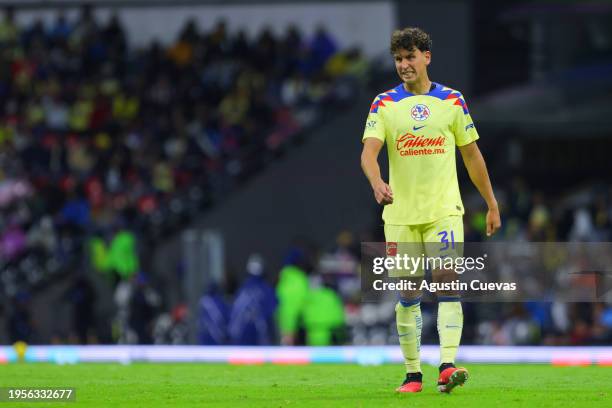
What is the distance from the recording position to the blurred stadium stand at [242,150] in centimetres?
2638

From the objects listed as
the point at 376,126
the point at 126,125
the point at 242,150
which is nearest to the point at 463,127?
the point at 376,126

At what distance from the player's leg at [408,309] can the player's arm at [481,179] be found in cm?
54

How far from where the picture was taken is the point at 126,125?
1259 inches

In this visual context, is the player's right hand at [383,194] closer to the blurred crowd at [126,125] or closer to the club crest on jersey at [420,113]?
the club crest on jersey at [420,113]

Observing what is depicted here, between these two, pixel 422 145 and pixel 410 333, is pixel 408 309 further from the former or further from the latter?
pixel 422 145

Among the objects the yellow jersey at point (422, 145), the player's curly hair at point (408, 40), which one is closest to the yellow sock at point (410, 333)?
the yellow jersey at point (422, 145)

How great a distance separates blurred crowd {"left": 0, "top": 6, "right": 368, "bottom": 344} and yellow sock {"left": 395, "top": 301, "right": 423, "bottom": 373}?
51.2ft

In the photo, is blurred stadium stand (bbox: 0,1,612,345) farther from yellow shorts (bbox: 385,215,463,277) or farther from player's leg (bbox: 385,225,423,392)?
yellow shorts (bbox: 385,215,463,277)

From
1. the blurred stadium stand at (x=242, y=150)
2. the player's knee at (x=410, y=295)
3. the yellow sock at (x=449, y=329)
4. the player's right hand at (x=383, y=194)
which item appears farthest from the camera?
the blurred stadium stand at (x=242, y=150)

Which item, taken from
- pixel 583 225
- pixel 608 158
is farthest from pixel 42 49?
pixel 583 225

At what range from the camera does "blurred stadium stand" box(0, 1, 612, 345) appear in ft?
86.5

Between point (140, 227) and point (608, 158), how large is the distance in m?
10.3

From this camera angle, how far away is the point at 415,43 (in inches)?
429

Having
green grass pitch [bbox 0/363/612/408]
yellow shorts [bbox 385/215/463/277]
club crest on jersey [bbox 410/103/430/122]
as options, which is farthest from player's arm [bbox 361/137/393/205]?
green grass pitch [bbox 0/363/612/408]
